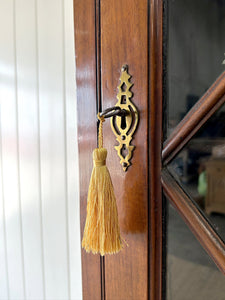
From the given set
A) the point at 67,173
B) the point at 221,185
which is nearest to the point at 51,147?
the point at 67,173

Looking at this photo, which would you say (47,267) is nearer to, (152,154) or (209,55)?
(152,154)

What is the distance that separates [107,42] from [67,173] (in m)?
0.29

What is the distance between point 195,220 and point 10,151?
1.75 ft

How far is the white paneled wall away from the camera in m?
0.56

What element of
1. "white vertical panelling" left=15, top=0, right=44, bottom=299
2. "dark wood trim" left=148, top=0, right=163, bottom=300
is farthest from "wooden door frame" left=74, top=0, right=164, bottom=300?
"white vertical panelling" left=15, top=0, right=44, bottom=299

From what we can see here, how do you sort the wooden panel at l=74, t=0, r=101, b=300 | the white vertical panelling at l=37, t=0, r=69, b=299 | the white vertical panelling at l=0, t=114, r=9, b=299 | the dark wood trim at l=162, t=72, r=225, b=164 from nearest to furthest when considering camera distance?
1. the dark wood trim at l=162, t=72, r=225, b=164
2. the wooden panel at l=74, t=0, r=101, b=300
3. the white vertical panelling at l=37, t=0, r=69, b=299
4. the white vertical panelling at l=0, t=114, r=9, b=299

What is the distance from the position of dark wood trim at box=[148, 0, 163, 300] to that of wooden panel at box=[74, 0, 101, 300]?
12cm

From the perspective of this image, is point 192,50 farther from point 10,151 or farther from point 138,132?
point 10,151

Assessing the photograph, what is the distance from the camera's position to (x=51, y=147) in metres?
0.59

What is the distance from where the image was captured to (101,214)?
0.38m

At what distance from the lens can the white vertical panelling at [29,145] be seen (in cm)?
61

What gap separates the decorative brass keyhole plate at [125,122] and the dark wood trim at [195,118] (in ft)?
0.20

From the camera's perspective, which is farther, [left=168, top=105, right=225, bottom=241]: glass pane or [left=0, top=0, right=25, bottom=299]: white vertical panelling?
[left=0, top=0, right=25, bottom=299]: white vertical panelling

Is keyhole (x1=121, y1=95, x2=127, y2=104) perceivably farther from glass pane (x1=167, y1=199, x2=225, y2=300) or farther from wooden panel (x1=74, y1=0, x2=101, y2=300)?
glass pane (x1=167, y1=199, x2=225, y2=300)
